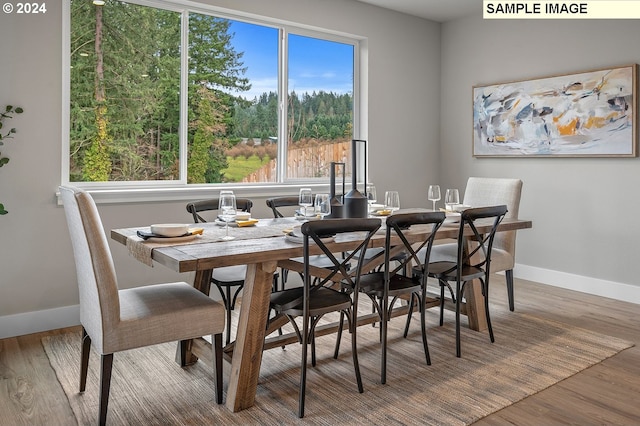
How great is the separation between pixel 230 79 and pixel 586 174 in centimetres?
320

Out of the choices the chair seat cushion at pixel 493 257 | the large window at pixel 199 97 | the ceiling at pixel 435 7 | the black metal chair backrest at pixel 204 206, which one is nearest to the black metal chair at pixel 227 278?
the black metal chair backrest at pixel 204 206

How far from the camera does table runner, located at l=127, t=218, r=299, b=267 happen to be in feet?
8.07

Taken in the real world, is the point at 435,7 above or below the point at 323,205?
above

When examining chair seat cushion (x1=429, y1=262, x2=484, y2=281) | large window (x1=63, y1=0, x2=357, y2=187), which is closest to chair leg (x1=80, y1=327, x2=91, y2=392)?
large window (x1=63, y1=0, x2=357, y2=187)

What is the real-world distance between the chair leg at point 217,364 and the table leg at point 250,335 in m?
0.06

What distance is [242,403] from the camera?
96.3 inches

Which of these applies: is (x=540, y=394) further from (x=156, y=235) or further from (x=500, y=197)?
(x=156, y=235)

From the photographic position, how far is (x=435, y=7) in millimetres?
5273

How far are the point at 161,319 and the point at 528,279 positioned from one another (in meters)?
3.96

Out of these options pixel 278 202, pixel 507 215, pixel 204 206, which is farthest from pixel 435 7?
pixel 204 206

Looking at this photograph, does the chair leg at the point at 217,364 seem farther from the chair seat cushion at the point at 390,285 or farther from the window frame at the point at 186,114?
the window frame at the point at 186,114

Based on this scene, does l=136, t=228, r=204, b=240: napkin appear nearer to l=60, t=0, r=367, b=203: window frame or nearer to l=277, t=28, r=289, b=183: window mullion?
l=60, t=0, r=367, b=203: window frame

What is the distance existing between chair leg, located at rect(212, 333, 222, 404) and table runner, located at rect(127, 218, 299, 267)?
0.46m

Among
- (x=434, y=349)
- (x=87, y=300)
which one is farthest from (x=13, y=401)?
(x=434, y=349)
